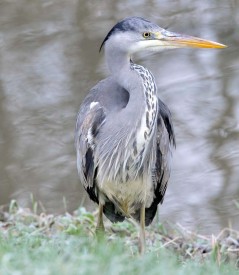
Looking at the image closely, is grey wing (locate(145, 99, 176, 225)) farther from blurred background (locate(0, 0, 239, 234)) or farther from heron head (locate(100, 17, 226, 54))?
blurred background (locate(0, 0, 239, 234))

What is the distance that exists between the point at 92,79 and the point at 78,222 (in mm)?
3652

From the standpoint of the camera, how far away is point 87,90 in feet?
34.8

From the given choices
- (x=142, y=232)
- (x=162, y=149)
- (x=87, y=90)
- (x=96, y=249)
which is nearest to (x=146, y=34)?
(x=162, y=149)

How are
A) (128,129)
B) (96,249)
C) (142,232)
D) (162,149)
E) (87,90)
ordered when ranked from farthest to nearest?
(87,90) < (162,149) < (142,232) < (128,129) < (96,249)

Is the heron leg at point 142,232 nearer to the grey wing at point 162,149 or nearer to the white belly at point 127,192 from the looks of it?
the white belly at point 127,192

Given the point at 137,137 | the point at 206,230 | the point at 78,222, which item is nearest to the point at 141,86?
the point at 137,137

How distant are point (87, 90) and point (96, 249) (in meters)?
5.64

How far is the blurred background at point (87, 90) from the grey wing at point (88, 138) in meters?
1.58

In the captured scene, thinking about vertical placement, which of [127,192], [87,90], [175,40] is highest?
[175,40]

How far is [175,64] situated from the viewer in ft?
36.6

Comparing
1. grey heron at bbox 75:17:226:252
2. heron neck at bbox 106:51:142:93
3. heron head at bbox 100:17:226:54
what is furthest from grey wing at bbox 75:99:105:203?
heron head at bbox 100:17:226:54

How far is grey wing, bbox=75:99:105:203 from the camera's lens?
6.65 meters

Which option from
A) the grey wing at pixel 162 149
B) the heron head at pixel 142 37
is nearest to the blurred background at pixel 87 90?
the grey wing at pixel 162 149

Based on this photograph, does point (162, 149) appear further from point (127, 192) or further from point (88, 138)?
point (88, 138)
